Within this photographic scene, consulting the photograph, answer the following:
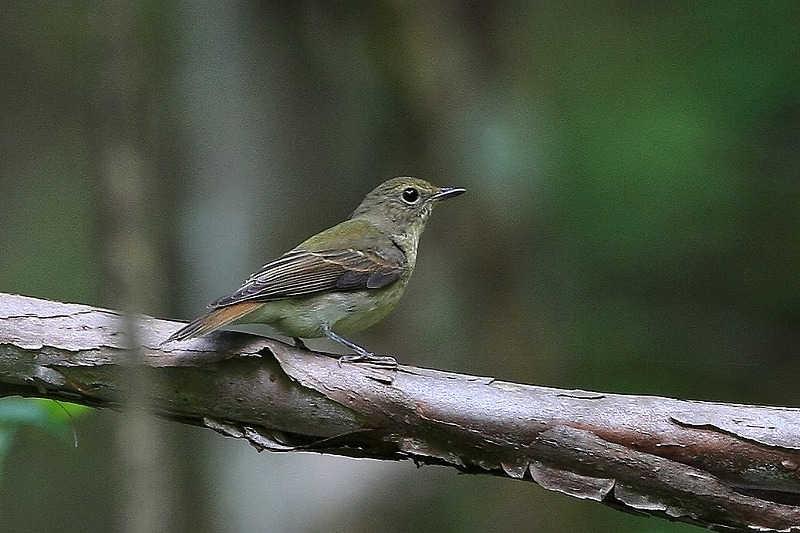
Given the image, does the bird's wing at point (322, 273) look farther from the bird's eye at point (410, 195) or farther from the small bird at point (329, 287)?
the bird's eye at point (410, 195)

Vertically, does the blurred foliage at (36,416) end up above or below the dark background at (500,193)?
below

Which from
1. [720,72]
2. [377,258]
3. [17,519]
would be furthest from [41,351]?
[17,519]

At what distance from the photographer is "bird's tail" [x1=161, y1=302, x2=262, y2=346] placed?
120 inches

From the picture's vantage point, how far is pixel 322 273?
3939 millimetres

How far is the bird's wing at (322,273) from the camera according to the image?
364 centimetres

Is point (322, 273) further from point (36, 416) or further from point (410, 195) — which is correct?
point (36, 416)

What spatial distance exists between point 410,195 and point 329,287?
45.3 inches

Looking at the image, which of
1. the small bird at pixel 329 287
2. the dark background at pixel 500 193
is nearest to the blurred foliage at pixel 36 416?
the small bird at pixel 329 287

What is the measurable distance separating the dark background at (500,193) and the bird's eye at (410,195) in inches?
36.4

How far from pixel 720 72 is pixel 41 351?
16.7 ft

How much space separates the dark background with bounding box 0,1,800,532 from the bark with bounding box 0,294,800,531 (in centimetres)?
190

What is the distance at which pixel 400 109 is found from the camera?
19.9ft

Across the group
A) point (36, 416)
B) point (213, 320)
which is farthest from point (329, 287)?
point (36, 416)

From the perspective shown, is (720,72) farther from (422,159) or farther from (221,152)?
(221,152)
